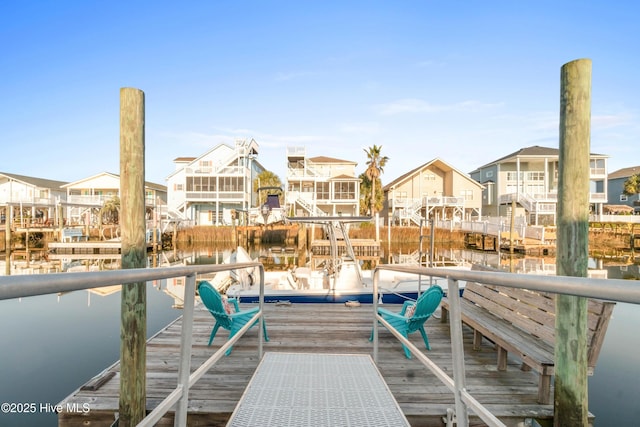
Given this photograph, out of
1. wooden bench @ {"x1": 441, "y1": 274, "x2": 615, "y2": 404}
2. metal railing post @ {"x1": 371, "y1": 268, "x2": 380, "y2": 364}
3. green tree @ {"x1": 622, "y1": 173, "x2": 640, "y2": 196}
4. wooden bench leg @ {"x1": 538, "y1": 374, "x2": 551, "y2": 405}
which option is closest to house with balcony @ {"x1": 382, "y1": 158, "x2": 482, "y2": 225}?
green tree @ {"x1": 622, "y1": 173, "x2": 640, "y2": 196}

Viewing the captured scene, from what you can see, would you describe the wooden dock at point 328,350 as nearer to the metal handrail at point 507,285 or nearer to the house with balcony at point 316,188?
the metal handrail at point 507,285

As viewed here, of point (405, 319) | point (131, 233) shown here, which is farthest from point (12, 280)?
point (405, 319)

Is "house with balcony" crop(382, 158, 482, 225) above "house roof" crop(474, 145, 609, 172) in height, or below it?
below

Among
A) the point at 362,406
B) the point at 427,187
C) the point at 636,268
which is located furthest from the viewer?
the point at 427,187

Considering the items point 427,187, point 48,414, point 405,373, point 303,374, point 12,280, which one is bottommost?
point 48,414

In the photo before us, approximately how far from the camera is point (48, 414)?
645 centimetres

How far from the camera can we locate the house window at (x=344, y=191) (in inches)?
1679

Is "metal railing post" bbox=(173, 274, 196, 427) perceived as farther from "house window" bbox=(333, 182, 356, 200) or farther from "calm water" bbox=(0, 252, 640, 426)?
"house window" bbox=(333, 182, 356, 200)

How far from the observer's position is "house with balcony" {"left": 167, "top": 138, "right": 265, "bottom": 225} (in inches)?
1666

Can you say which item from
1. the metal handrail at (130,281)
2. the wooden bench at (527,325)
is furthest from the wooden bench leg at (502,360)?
the metal handrail at (130,281)

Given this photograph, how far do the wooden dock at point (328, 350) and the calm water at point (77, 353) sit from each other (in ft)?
9.81

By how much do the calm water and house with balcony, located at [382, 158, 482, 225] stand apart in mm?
29818

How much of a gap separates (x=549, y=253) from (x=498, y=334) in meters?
28.2

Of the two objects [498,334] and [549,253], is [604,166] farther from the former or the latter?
[498,334]
